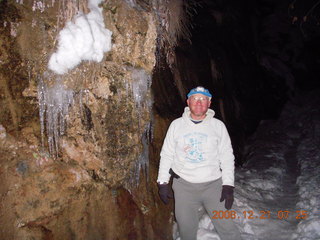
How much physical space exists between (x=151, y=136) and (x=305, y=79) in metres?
19.1

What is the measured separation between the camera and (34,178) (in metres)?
2.89

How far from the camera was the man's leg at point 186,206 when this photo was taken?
3289 mm

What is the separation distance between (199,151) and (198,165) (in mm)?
186

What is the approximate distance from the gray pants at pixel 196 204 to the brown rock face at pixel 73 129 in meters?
0.72

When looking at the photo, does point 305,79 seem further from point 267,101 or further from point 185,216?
point 185,216

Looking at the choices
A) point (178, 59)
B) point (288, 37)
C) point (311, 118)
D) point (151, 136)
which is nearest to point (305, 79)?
point (288, 37)

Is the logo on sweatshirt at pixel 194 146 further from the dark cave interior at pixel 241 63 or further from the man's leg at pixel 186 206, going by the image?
the dark cave interior at pixel 241 63

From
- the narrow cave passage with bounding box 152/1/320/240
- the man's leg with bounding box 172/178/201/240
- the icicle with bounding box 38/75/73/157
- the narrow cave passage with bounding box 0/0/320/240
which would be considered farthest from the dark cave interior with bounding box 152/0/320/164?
the icicle with bounding box 38/75/73/157

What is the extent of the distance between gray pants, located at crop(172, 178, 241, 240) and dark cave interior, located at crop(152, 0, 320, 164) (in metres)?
1.56

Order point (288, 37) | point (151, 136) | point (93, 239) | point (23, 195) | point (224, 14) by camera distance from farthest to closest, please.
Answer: point (288, 37), point (224, 14), point (151, 136), point (93, 239), point (23, 195)

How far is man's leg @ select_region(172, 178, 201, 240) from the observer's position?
10.8ft

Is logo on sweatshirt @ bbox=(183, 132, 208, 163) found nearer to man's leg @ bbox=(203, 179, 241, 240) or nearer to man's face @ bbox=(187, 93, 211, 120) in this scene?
man's face @ bbox=(187, 93, 211, 120)
